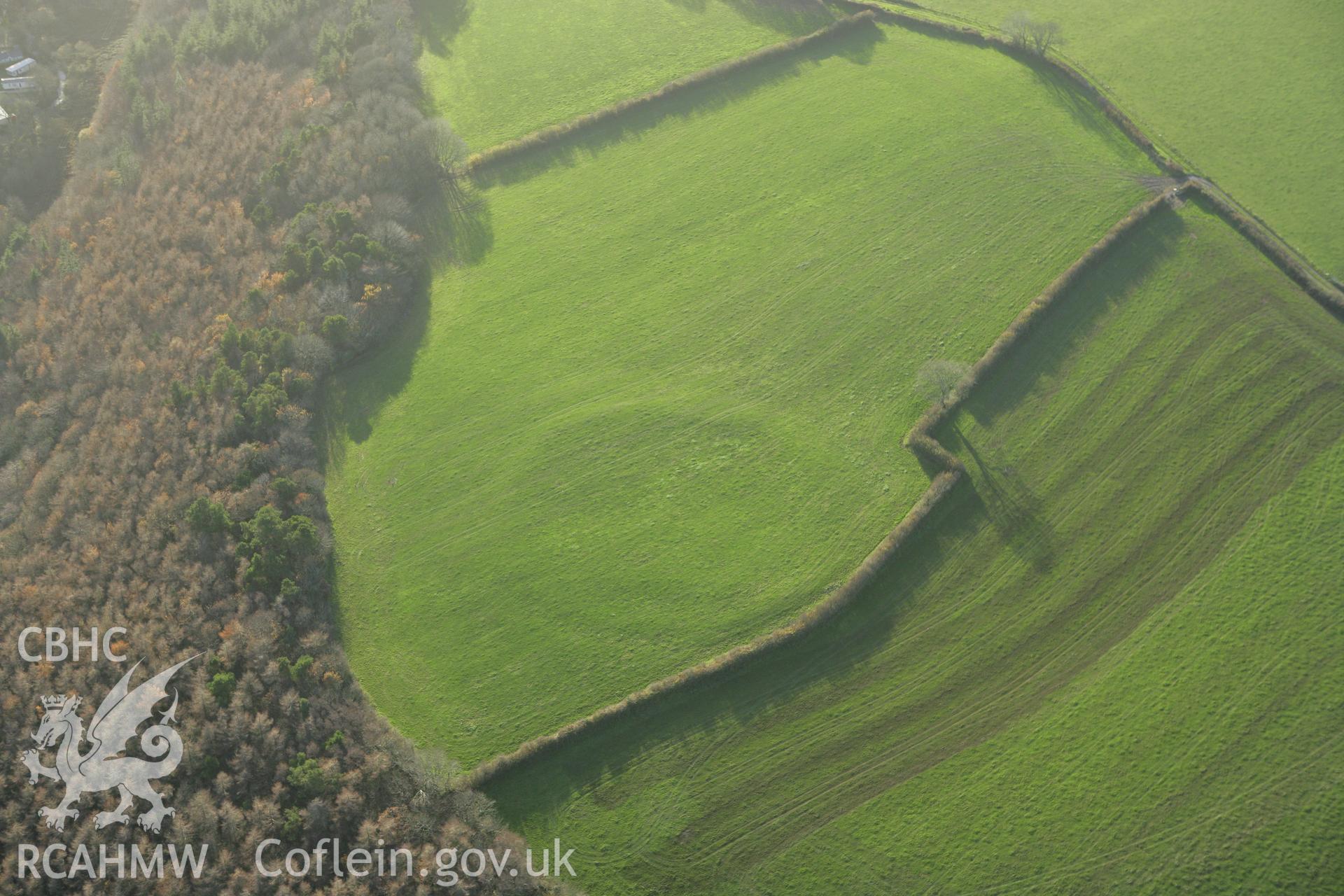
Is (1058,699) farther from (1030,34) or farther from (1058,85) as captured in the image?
(1030,34)

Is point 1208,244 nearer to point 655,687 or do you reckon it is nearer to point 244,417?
point 655,687

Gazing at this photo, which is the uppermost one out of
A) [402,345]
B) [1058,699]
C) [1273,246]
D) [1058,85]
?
[1058,85]

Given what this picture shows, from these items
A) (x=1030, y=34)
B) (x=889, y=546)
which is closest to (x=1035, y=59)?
(x=1030, y=34)

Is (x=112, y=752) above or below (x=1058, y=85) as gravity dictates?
below

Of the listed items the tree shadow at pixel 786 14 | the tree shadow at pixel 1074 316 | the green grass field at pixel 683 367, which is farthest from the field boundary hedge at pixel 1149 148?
the tree shadow at pixel 1074 316

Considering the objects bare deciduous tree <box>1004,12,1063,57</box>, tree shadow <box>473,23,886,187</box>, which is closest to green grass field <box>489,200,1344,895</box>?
bare deciduous tree <box>1004,12,1063,57</box>

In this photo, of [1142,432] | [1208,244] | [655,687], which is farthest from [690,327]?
[1208,244]

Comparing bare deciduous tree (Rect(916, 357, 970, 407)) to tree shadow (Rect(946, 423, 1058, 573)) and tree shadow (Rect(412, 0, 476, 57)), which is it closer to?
tree shadow (Rect(946, 423, 1058, 573))
